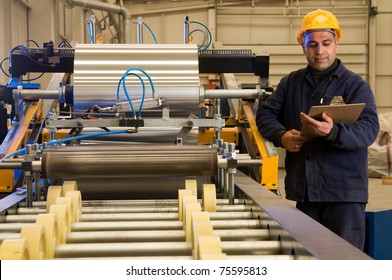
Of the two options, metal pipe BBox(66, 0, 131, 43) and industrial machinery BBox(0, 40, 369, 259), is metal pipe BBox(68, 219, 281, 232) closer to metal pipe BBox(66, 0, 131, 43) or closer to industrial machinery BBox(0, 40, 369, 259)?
industrial machinery BBox(0, 40, 369, 259)

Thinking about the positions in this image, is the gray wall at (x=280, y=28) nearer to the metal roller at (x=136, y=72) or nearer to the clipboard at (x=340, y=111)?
the metal roller at (x=136, y=72)

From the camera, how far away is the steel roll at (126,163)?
5.55 feet

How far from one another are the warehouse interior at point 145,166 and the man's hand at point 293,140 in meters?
0.16

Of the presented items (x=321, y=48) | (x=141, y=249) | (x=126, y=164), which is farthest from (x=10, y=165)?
(x=321, y=48)

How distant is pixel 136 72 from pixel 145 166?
0.87 m

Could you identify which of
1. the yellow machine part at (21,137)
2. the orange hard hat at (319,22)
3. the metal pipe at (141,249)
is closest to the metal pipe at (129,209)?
the metal pipe at (141,249)

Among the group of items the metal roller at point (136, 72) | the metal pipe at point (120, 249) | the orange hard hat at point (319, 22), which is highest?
the orange hard hat at point (319, 22)

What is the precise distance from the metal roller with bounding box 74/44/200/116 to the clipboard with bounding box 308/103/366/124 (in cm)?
80

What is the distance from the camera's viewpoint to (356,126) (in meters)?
1.93

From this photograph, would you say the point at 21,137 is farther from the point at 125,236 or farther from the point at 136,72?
the point at 125,236

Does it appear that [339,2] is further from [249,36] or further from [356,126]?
[356,126]

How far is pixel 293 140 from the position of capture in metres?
2.00

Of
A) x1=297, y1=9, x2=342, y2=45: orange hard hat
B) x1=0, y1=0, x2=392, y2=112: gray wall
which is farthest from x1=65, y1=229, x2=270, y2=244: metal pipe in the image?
x1=0, y1=0, x2=392, y2=112: gray wall

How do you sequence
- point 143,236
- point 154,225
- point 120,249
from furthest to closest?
1. point 154,225
2. point 143,236
3. point 120,249
